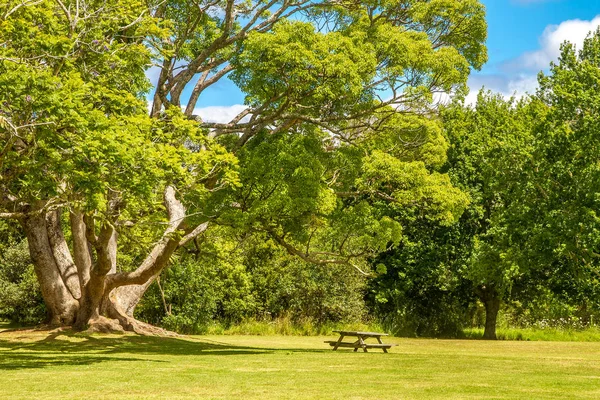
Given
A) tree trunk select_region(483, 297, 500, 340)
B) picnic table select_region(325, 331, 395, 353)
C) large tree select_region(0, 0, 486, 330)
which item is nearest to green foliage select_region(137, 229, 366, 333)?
large tree select_region(0, 0, 486, 330)

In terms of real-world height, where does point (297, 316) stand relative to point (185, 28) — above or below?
below

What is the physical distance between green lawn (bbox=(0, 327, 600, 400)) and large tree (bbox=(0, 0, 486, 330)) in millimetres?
3074

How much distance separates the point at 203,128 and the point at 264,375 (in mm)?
10783

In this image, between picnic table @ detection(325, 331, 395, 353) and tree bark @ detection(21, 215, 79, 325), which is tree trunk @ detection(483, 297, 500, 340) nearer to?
picnic table @ detection(325, 331, 395, 353)

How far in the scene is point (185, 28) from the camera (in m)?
25.1

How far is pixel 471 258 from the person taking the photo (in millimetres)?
34469

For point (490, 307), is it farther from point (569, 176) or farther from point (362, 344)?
point (362, 344)

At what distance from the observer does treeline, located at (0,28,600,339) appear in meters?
26.2

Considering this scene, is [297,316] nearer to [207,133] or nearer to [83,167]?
[207,133]

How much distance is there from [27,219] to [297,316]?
12.9 metres

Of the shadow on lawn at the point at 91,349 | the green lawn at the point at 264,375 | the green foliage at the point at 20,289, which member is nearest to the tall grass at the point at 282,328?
the shadow on lawn at the point at 91,349

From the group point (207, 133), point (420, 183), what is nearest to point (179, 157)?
point (207, 133)

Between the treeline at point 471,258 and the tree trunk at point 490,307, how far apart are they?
0.19ft

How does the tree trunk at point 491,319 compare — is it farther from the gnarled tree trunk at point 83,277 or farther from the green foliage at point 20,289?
the green foliage at point 20,289
